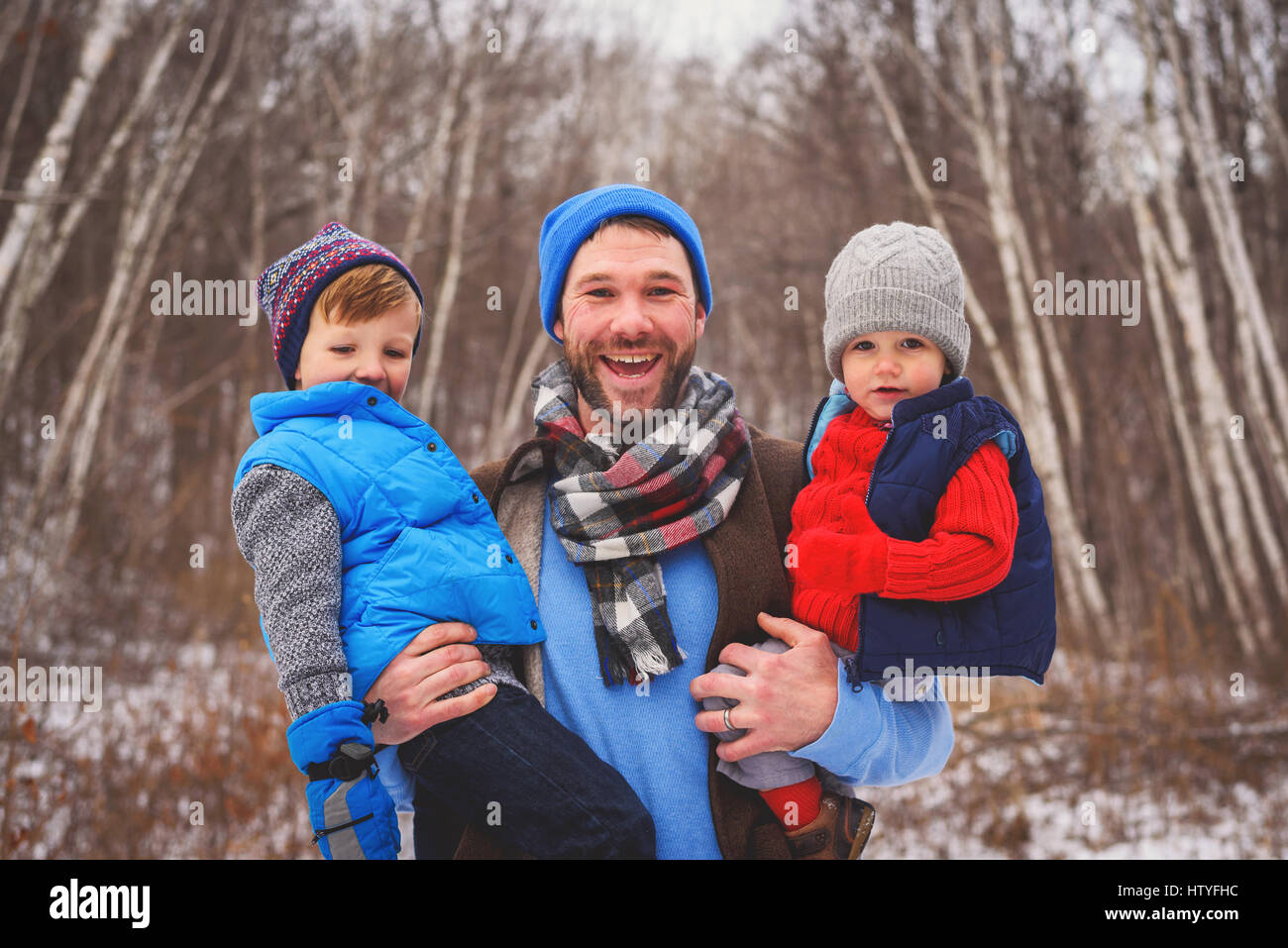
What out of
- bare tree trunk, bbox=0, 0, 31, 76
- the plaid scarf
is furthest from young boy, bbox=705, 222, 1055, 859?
bare tree trunk, bbox=0, 0, 31, 76

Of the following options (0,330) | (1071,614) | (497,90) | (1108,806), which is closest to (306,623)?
(1108,806)

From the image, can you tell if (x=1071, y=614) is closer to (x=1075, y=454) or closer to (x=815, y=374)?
(x=1075, y=454)

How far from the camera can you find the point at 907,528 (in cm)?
166

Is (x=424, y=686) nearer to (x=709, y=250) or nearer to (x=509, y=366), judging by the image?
(x=509, y=366)

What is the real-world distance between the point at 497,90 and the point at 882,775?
9359 millimetres

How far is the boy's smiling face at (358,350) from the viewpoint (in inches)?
68.8

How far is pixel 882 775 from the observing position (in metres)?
1.67

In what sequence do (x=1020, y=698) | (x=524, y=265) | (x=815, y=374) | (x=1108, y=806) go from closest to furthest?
(x=1108, y=806) < (x=1020, y=698) < (x=815, y=374) < (x=524, y=265)

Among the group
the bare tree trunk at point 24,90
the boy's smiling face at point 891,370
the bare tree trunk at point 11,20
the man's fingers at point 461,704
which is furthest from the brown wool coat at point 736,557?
the bare tree trunk at point 11,20

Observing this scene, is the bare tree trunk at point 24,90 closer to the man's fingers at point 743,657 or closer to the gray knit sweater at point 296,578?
the gray knit sweater at point 296,578

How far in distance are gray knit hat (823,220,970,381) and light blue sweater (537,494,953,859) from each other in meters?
0.59

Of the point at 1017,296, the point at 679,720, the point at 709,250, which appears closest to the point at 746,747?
the point at 679,720

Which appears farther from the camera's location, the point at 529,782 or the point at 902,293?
the point at 902,293

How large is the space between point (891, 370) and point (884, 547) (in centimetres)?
40
